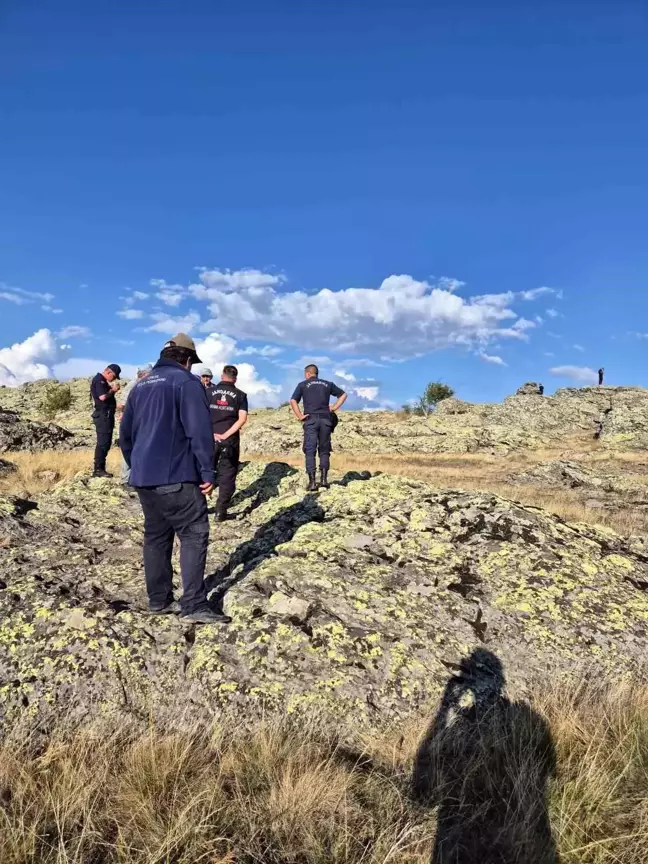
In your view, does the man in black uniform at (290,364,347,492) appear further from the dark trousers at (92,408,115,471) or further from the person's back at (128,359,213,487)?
the person's back at (128,359,213,487)

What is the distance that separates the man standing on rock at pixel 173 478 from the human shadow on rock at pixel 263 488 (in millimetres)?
4025

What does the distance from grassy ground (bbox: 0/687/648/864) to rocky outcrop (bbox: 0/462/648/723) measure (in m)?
0.42

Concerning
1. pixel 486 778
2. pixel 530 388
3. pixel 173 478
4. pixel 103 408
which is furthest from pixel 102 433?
pixel 530 388

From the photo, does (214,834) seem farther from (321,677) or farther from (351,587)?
(351,587)

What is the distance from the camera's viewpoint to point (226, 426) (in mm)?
9164

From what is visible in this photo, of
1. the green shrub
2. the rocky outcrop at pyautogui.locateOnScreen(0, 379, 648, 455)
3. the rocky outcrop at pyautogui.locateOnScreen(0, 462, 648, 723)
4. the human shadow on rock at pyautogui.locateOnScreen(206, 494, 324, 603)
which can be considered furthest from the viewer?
the green shrub

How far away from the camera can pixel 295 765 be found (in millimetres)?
3029

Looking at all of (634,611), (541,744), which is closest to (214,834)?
(541,744)

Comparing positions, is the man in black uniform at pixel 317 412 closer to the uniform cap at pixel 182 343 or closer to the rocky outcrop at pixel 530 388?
the uniform cap at pixel 182 343

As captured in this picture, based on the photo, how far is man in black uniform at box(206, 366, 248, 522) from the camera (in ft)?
28.8

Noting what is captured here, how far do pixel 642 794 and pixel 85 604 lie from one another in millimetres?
4668

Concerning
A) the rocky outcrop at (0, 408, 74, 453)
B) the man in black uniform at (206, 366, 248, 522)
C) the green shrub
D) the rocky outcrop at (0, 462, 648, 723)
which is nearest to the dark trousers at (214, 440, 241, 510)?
the man in black uniform at (206, 366, 248, 522)

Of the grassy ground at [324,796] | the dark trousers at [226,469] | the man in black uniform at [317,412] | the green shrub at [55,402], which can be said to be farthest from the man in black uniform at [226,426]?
the green shrub at [55,402]

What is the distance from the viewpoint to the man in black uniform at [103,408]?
1137cm
